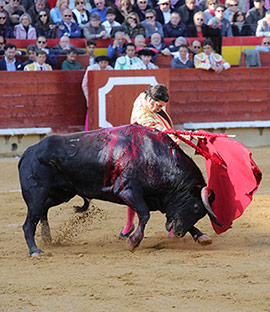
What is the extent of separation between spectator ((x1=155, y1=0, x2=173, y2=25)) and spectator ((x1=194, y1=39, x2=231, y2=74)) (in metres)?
1.06

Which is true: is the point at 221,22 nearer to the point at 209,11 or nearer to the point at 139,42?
the point at 209,11

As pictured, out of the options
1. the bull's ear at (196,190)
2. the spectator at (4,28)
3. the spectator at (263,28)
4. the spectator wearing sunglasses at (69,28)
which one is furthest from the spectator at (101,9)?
the bull's ear at (196,190)

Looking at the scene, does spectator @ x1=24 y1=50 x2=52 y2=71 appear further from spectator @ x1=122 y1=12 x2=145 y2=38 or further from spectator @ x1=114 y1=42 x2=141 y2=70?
spectator @ x1=122 y1=12 x2=145 y2=38

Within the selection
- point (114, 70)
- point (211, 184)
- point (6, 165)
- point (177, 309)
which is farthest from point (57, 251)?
point (114, 70)

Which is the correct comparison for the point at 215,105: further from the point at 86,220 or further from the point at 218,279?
the point at 218,279

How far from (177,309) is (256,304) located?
392 millimetres

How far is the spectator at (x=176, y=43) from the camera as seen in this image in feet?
33.0

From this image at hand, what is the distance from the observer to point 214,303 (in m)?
3.40

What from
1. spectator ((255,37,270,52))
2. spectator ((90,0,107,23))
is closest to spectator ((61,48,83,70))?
spectator ((90,0,107,23))

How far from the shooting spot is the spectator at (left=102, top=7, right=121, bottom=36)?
10.1 m

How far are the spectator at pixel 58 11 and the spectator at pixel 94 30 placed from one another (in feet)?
1.27

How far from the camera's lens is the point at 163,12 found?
10922 mm

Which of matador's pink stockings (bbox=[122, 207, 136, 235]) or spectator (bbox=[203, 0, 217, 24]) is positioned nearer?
matador's pink stockings (bbox=[122, 207, 136, 235])

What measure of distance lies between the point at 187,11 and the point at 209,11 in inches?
23.0
